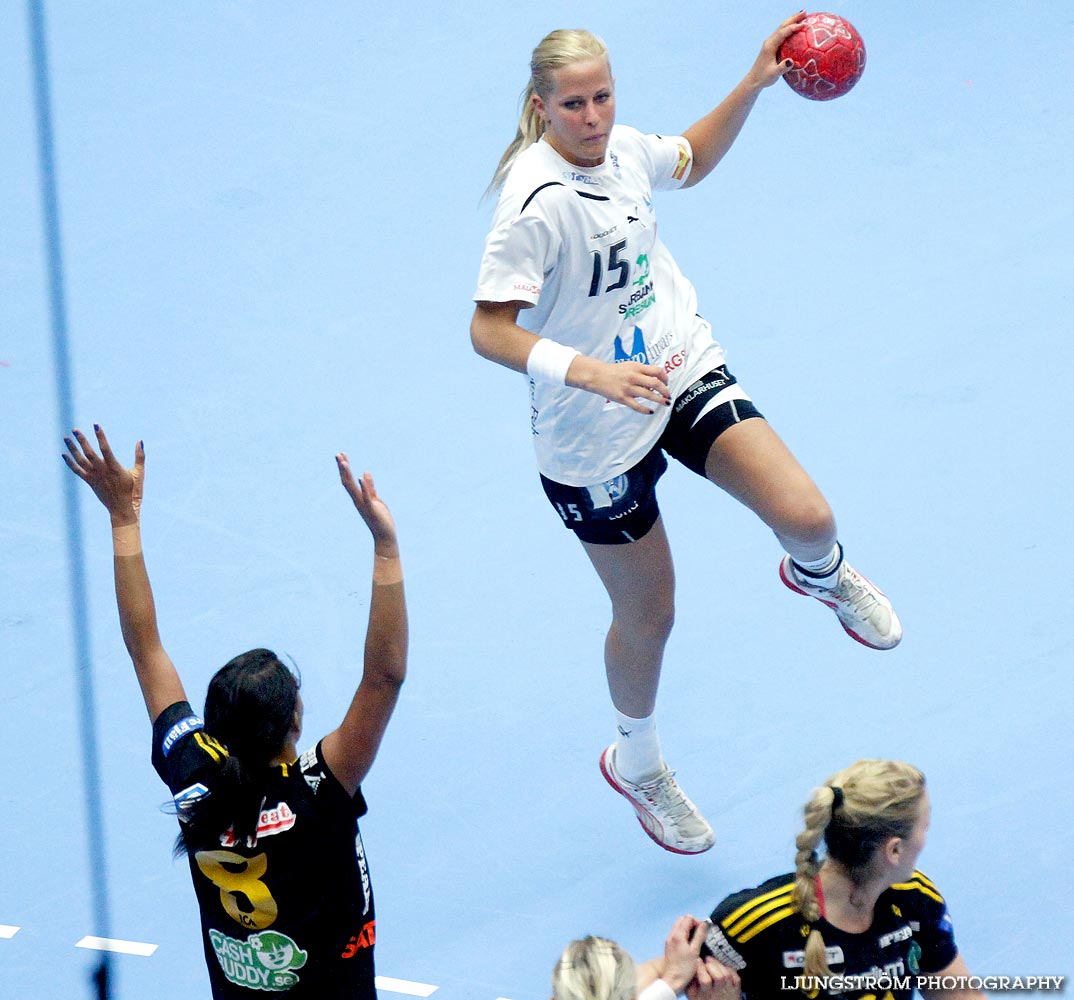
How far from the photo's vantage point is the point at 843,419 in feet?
17.7

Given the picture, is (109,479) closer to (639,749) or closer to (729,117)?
(639,749)

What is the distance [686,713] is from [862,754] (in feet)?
1.79

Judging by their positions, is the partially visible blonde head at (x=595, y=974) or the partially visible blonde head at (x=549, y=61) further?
the partially visible blonde head at (x=549, y=61)

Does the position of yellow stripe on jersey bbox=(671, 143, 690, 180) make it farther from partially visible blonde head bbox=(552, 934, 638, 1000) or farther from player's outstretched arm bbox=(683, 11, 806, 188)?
partially visible blonde head bbox=(552, 934, 638, 1000)

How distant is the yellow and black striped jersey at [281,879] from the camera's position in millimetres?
2639

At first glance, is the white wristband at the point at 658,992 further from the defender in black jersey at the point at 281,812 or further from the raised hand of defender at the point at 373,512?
the raised hand of defender at the point at 373,512

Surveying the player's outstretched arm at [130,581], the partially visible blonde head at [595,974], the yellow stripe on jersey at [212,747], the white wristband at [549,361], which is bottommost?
the partially visible blonde head at [595,974]

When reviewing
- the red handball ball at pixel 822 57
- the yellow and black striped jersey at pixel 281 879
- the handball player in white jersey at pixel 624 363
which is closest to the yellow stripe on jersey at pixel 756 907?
the yellow and black striped jersey at pixel 281 879

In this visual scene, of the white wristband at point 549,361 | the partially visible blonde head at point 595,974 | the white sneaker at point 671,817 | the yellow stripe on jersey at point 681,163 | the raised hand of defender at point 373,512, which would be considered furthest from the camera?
the white sneaker at point 671,817

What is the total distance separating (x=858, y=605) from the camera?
12.7 ft

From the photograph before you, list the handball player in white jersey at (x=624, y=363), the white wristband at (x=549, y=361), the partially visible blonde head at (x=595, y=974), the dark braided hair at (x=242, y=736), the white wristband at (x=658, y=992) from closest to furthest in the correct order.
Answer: the partially visible blonde head at (x=595, y=974) < the white wristband at (x=658, y=992) < the dark braided hair at (x=242, y=736) < the white wristband at (x=549, y=361) < the handball player in white jersey at (x=624, y=363)

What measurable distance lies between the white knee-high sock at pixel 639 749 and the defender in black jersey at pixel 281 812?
1301mm

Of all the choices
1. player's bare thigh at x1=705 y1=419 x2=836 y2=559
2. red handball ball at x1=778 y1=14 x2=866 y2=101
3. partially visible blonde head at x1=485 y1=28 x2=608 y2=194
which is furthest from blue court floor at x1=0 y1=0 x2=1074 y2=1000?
partially visible blonde head at x1=485 y1=28 x2=608 y2=194

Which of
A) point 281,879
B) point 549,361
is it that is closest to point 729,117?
point 549,361
